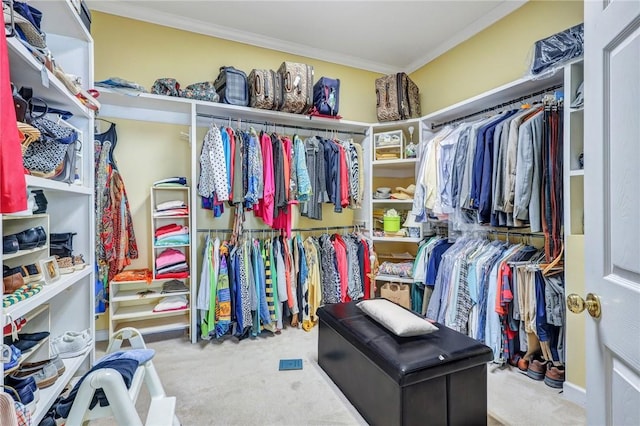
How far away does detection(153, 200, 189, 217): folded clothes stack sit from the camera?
259cm

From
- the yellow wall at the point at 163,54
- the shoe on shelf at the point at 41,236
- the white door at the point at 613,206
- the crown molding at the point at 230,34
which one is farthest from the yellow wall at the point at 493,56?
the shoe on shelf at the point at 41,236

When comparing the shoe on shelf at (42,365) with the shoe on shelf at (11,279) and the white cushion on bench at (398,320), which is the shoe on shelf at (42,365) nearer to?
the shoe on shelf at (11,279)

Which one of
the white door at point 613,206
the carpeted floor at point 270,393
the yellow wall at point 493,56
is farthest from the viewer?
the yellow wall at point 493,56

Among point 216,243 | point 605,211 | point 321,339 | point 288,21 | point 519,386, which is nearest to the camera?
point 605,211

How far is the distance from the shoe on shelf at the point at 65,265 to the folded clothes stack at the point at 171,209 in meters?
0.97

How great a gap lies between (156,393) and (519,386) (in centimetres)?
220

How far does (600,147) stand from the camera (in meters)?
0.77

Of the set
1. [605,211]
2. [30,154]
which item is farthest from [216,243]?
[605,211]

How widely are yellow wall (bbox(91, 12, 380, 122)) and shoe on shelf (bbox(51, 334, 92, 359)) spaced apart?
2.16 meters

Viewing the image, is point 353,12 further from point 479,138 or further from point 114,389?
point 114,389

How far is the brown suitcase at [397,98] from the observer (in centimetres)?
323

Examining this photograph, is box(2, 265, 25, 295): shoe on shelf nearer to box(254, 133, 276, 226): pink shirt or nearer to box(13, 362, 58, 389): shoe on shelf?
box(13, 362, 58, 389): shoe on shelf

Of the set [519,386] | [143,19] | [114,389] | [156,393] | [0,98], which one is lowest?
[519,386]

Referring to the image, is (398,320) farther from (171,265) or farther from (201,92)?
(201,92)
